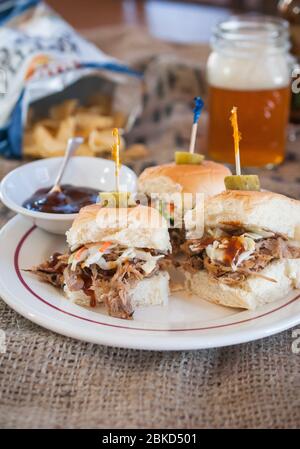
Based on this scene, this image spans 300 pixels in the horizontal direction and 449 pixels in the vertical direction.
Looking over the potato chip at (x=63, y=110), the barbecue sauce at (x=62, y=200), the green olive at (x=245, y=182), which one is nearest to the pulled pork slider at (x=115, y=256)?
the green olive at (x=245, y=182)

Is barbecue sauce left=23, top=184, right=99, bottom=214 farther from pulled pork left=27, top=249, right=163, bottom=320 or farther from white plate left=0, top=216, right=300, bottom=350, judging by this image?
pulled pork left=27, top=249, right=163, bottom=320

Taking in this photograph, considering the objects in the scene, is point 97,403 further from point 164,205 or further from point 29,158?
point 29,158

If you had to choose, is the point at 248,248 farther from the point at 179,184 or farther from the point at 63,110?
the point at 63,110

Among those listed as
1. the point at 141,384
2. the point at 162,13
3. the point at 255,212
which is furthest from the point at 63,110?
the point at 162,13

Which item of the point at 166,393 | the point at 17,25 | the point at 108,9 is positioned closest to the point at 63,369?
the point at 166,393

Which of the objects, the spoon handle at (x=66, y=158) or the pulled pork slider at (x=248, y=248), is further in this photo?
the spoon handle at (x=66, y=158)

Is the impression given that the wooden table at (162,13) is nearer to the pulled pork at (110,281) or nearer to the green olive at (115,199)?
the green olive at (115,199)
